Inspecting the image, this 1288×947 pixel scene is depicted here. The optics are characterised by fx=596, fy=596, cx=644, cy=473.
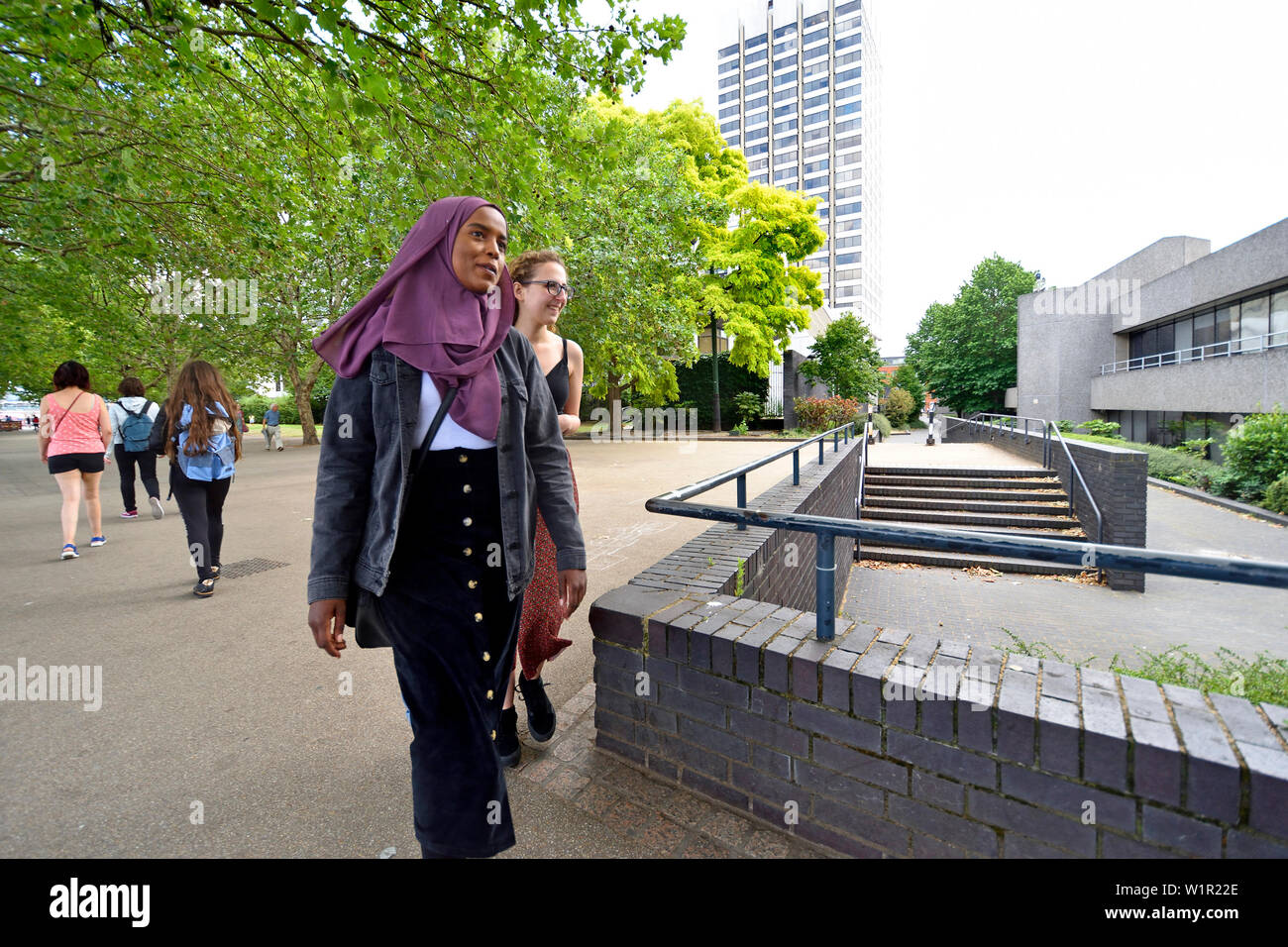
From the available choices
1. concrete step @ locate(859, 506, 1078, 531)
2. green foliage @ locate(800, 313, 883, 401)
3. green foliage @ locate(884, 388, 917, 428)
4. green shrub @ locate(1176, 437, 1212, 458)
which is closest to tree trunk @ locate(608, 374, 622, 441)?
green foliage @ locate(800, 313, 883, 401)

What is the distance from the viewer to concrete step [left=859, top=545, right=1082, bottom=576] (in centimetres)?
891

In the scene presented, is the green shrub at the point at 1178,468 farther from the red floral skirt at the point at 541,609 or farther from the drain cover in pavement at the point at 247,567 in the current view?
the drain cover in pavement at the point at 247,567

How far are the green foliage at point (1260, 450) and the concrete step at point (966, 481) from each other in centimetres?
488

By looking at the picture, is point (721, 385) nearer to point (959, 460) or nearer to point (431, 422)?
point (959, 460)

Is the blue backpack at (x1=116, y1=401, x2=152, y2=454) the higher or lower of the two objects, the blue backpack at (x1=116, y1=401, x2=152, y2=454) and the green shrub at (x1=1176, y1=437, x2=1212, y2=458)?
the higher

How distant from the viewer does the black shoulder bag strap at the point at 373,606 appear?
166cm

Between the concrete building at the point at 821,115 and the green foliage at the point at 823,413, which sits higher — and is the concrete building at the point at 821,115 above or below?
above

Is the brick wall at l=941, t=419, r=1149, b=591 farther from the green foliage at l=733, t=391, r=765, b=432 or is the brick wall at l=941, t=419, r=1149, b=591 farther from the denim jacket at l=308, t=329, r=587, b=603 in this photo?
the green foliage at l=733, t=391, r=765, b=432

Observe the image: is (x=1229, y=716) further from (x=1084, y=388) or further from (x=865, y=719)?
(x=1084, y=388)

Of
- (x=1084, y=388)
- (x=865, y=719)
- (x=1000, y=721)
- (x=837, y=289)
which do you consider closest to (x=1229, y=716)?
(x=1000, y=721)

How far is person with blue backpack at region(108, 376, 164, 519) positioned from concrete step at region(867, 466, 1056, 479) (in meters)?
12.4

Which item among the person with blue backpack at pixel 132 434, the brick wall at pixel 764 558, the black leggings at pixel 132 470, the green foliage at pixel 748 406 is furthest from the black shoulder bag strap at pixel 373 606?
the green foliage at pixel 748 406

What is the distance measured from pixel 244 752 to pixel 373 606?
1.68 m

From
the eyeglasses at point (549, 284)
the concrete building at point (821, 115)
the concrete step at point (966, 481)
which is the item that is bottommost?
the concrete step at point (966, 481)
